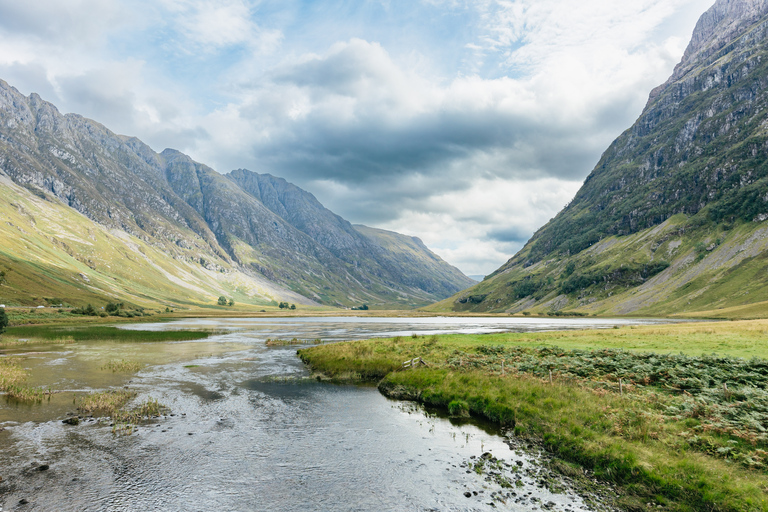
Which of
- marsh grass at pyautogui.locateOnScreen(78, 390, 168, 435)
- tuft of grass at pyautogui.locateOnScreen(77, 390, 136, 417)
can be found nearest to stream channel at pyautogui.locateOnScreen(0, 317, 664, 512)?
marsh grass at pyautogui.locateOnScreen(78, 390, 168, 435)

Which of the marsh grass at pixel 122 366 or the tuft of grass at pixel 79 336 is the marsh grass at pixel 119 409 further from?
the tuft of grass at pixel 79 336

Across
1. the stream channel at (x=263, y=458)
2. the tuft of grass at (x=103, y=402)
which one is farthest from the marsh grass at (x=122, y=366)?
the tuft of grass at (x=103, y=402)

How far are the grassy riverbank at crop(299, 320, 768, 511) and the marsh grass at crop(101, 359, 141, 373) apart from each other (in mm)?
25425

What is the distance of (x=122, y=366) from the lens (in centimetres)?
4728

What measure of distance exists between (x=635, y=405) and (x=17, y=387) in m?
52.0

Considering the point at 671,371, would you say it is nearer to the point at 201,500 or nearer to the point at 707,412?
the point at 707,412

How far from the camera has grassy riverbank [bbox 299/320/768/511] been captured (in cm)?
1568

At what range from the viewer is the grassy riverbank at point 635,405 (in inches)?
617

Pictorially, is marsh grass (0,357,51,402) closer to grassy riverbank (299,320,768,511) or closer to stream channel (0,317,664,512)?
stream channel (0,317,664,512)

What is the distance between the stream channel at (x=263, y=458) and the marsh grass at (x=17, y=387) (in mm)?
1266

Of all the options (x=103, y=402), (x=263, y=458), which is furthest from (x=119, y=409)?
(x=263, y=458)

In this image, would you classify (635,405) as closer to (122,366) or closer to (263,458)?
(263,458)

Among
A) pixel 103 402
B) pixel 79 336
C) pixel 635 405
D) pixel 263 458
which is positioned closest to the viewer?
pixel 263 458

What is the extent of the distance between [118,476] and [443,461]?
17173mm
